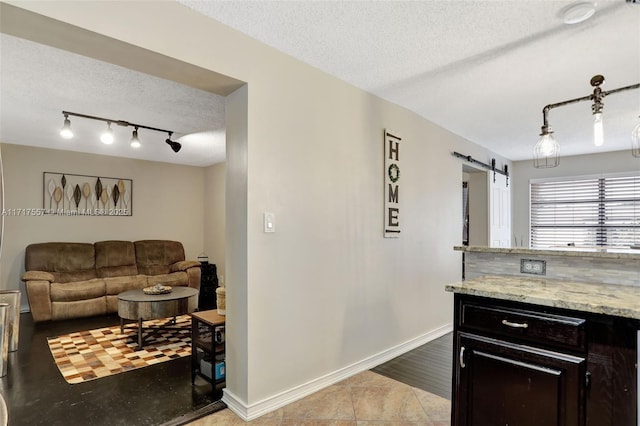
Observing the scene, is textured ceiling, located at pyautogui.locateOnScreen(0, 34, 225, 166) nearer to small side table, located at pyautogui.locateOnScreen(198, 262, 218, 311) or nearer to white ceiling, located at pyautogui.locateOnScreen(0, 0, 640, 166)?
white ceiling, located at pyautogui.locateOnScreen(0, 0, 640, 166)

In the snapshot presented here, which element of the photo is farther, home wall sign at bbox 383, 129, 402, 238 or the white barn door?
the white barn door

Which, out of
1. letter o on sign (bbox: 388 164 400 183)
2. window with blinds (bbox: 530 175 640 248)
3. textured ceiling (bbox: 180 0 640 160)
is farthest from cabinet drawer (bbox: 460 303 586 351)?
window with blinds (bbox: 530 175 640 248)

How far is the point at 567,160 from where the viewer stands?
19.3 ft

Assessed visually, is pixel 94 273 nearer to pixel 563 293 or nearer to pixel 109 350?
pixel 109 350

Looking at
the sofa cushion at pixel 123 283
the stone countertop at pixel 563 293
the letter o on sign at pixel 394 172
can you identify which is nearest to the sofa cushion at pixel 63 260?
the sofa cushion at pixel 123 283

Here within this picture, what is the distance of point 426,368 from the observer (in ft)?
10.1

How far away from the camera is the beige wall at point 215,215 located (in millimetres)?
6375

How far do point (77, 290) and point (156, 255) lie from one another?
1.37 meters

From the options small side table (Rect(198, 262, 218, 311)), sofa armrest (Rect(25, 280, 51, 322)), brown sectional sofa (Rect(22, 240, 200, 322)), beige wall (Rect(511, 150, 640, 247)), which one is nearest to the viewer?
sofa armrest (Rect(25, 280, 51, 322))

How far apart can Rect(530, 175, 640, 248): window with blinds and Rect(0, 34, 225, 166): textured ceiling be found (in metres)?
5.18

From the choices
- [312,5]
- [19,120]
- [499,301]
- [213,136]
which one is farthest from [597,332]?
[19,120]

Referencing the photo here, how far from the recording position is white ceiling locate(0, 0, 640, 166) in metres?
2.04

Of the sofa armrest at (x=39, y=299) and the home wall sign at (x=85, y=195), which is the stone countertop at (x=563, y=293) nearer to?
the sofa armrest at (x=39, y=299)

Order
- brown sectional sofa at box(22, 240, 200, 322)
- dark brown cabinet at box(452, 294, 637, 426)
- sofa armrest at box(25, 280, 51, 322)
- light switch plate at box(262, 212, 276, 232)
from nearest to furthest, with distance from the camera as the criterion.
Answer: dark brown cabinet at box(452, 294, 637, 426)
light switch plate at box(262, 212, 276, 232)
sofa armrest at box(25, 280, 51, 322)
brown sectional sofa at box(22, 240, 200, 322)
